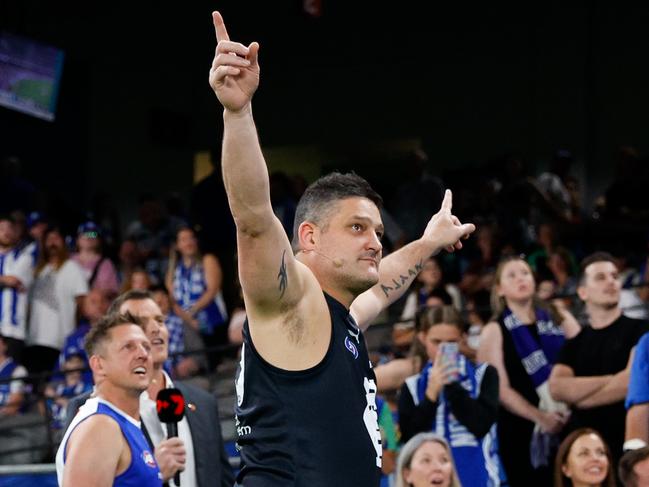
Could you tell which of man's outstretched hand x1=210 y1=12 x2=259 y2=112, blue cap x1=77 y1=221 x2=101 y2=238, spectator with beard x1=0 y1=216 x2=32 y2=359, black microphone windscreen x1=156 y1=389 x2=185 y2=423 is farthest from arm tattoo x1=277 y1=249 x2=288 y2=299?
blue cap x1=77 y1=221 x2=101 y2=238

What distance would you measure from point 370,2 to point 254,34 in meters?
1.57

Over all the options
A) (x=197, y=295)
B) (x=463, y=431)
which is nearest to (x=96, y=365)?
(x=463, y=431)

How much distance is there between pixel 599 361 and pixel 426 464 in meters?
1.32

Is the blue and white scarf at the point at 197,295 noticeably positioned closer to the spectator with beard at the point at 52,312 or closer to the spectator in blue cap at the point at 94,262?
the spectator in blue cap at the point at 94,262

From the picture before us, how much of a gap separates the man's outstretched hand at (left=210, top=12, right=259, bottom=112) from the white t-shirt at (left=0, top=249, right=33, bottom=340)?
27.3 feet

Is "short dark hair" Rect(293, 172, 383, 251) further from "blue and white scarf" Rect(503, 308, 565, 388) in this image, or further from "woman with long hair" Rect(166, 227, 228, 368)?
"woman with long hair" Rect(166, 227, 228, 368)

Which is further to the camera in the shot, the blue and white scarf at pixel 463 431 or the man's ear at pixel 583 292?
the man's ear at pixel 583 292

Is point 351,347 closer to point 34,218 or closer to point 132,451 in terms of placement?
point 132,451

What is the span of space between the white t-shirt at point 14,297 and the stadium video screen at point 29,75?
4.75 m

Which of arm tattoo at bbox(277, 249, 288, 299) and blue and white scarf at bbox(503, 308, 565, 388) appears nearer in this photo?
arm tattoo at bbox(277, 249, 288, 299)

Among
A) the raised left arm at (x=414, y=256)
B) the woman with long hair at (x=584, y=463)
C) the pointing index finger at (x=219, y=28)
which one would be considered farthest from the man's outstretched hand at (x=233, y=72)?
the woman with long hair at (x=584, y=463)

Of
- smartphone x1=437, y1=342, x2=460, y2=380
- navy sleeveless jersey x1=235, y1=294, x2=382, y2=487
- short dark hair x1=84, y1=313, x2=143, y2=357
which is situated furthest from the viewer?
smartphone x1=437, y1=342, x2=460, y2=380

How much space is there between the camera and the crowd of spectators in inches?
293

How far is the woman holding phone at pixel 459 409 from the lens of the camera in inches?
288
